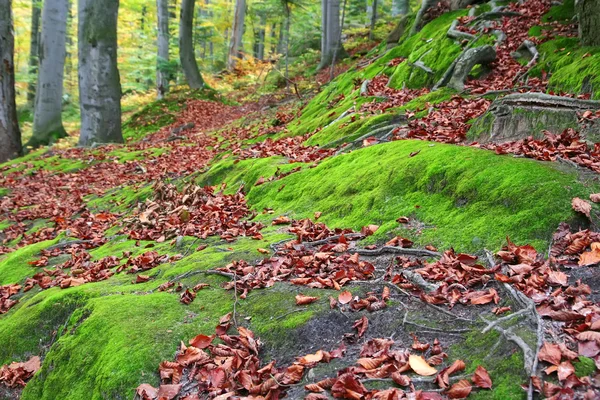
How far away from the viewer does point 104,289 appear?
12.0ft

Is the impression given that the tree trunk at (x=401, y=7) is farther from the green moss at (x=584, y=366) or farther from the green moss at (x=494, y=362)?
the green moss at (x=584, y=366)

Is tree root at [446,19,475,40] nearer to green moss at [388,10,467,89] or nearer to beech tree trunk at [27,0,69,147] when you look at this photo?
green moss at [388,10,467,89]

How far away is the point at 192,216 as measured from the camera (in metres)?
5.64

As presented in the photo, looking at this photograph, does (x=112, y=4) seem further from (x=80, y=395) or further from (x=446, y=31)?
(x=80, y=395)

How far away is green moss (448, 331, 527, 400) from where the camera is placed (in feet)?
6.18

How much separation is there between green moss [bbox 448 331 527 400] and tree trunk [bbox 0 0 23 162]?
12.7 m

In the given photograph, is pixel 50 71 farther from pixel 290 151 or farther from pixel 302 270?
pixel 302 270

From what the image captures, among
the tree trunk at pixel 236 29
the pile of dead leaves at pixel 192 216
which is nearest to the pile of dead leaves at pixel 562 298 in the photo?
the pile of dead leaves at pixel 192 216

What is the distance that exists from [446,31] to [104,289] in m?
8.06

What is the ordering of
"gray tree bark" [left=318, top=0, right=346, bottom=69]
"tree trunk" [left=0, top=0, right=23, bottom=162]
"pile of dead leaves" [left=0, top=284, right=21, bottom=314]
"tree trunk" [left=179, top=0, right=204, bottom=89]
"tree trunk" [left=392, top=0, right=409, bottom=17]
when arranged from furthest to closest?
"tree trunk" [left=392, top=0, right=409, bottom=17]
"tree trunk" [left=179, top=0, right=204, bottom=89]
"gray tree bark" [left=318, top=0, right=346, bottom=69]
"tree trunk" [left=0, top=0, right=23, bottom=162]
"pile of dead leaves" [left=0, top=284, right=21, bottom=314]

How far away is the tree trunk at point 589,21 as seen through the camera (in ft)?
18.5

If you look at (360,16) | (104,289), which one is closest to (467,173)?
(104,289)

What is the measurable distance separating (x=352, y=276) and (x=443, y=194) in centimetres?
136

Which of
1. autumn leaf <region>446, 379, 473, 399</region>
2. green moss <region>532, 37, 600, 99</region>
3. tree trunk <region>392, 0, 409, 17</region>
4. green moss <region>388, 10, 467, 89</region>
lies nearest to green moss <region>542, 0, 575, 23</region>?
green moss <region>532, 37, 600, 99</region>
